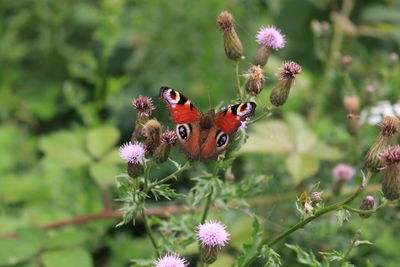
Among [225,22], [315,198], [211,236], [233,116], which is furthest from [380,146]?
[225,22]

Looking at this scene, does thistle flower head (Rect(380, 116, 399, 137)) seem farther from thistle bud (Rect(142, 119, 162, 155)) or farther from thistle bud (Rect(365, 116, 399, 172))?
thistle bud (Rect(142, 119, 162, 155))

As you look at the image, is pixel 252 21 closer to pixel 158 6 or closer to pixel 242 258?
pixel 158 6

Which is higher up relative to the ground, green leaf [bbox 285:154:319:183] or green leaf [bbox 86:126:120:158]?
green leaf [bbox 86:126:120:158]

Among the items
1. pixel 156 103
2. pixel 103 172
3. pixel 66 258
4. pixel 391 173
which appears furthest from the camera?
pixel 156 103

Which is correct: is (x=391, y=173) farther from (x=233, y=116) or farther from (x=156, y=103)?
(x=156, y=103)

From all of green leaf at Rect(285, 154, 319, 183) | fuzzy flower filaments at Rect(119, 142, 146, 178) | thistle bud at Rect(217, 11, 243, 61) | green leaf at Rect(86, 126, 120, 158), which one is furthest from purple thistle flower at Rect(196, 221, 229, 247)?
green leaf at Rect(86, 126, 120, 158)

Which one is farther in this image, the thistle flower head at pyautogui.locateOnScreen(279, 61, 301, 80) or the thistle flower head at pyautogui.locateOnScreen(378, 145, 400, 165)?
the thistle flower head at pyautogui.locateOnScreen(279, 61, 301, 80)

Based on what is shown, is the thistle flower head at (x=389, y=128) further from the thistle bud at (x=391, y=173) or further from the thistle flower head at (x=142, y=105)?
the thistle flower head at (x=142, y=105)
